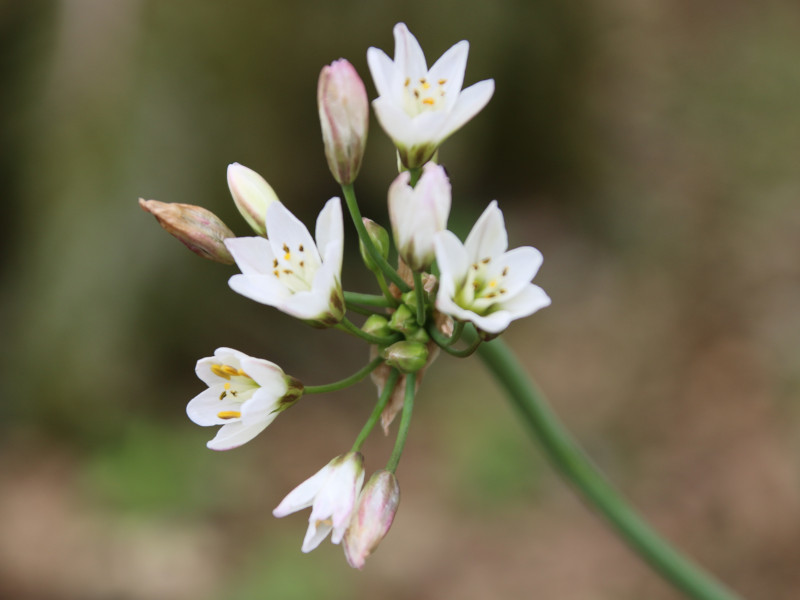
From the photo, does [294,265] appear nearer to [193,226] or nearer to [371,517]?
[193,226]

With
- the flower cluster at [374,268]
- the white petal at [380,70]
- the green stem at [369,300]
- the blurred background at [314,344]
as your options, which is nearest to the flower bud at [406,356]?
the flower cluster at [374,268]

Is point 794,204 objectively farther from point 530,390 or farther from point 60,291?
point 60,291

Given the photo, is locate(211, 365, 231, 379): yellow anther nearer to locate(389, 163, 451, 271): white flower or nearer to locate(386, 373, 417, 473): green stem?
locate(386, 373, 417, 473): green stem

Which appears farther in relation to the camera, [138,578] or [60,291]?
[60,291]

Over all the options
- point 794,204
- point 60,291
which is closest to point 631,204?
point 794,204

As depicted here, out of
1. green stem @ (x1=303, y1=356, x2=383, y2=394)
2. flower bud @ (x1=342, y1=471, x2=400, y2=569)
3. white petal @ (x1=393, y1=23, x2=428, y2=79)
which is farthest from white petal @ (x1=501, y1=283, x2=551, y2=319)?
white petal @ (x1=393, y1=23, x2=428, y2=79)

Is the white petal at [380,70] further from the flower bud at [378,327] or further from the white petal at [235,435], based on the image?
the white petal at [235,435]
